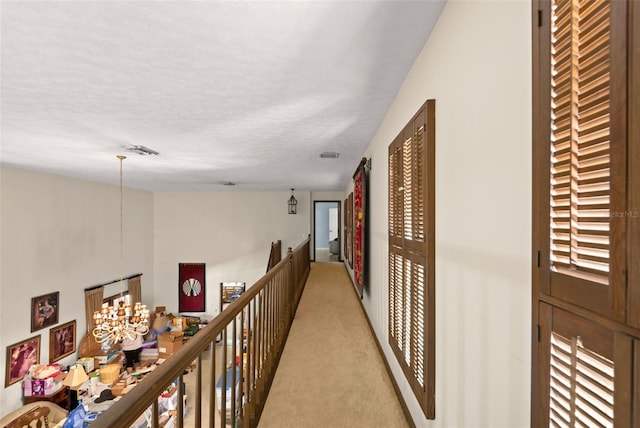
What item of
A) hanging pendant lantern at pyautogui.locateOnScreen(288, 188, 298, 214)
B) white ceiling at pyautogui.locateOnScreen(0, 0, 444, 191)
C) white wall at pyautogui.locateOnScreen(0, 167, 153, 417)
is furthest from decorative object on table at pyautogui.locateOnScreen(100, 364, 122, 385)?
hanging pendant lantern at pyautogui.locateOnScreen(288, 188, 298, 214)

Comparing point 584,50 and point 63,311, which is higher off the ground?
point 584,50

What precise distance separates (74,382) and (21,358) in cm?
101

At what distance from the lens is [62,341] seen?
6.66m

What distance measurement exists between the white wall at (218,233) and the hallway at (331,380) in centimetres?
616

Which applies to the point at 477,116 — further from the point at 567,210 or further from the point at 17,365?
the point at 17,365

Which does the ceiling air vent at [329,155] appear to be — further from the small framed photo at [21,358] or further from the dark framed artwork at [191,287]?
the dark framed artwork at [191,287]

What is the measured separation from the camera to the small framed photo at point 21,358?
5359mm

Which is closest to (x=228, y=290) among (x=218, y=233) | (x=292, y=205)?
(x=218, y=233)

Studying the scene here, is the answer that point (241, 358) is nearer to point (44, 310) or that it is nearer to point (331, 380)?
point (331, 380)

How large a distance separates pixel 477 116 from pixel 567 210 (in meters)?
0.64

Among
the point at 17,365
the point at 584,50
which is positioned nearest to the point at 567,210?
the point at 584,50

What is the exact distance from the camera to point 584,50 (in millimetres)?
651

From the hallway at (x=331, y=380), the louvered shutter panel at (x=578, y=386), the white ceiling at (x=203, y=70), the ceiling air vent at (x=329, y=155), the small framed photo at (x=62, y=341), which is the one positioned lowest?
the small framed photo at (x=62, y=341)

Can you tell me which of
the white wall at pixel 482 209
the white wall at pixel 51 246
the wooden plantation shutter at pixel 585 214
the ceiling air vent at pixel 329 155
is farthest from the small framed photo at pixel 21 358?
the wooden plantation shutter at pixel 585 214
